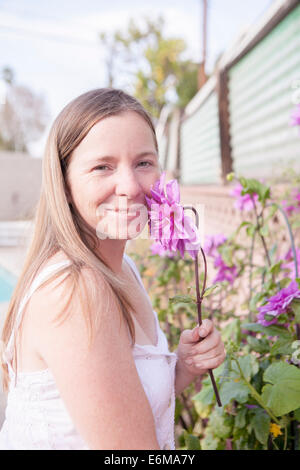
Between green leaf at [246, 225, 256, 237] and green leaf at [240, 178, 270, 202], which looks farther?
green leaf at [246, 225, 256, 237]

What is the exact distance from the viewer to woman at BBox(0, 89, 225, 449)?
75cm

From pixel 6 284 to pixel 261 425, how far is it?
5.56 metres

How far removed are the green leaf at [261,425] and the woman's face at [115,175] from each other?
23.2 inches

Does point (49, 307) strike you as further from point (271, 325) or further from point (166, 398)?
point (271, 325)

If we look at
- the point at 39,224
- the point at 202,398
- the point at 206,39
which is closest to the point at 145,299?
the point at 202,398

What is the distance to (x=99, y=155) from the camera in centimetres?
90

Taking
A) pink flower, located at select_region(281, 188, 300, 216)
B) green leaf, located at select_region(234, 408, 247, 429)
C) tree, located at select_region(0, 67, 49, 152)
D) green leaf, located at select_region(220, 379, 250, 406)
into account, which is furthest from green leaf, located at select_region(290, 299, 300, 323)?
tree, located at select_region(0, 67, 49, 152)

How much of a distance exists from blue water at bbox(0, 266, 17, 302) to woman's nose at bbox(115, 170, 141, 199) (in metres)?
5.15

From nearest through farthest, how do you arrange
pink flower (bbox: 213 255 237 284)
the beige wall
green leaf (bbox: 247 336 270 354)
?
1. green leaf (bbox: 247 336 270 354)
2. pink flower (bbox: 213 255 237 284)
3. the beige wall

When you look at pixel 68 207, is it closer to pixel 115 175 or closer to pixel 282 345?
pixel 115 175

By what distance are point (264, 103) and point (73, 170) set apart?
8.54 feet

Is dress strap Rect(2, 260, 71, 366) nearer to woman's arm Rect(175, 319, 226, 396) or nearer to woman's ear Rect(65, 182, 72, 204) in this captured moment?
woman's ear Rect(65, 182, 72, 204)

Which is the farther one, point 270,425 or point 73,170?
point 270,425

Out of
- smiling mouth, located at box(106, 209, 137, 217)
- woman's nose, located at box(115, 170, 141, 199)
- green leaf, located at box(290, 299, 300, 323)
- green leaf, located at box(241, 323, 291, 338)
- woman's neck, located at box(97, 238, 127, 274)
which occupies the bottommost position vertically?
green leaf, located at box(241, 323, 291, 338)
